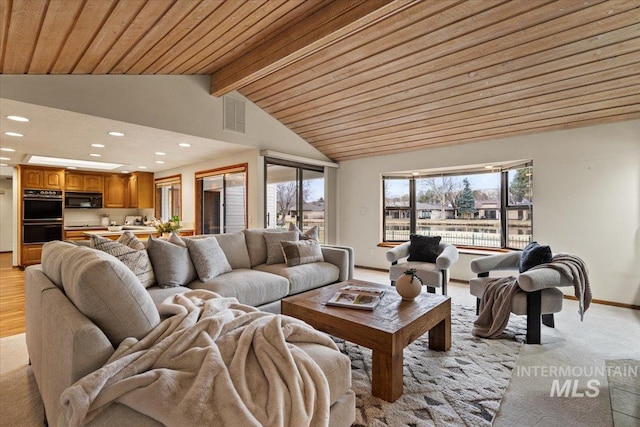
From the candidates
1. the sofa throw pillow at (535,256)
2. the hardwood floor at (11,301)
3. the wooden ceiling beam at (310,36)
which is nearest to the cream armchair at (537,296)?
the sofa throw pillow at (535,256)

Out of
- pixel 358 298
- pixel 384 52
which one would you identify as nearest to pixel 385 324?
pixel 358 298

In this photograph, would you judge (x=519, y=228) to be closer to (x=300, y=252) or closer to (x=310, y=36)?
(x=300, y=252)

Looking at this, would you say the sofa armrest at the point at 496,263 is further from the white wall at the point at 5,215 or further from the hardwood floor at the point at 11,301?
the white wall at the point at 5,215

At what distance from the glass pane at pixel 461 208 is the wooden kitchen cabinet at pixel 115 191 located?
6.88 meters

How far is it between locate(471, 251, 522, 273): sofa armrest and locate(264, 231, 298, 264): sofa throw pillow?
208 cm

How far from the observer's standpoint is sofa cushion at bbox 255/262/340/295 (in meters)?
3.18

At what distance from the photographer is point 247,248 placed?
3621mm

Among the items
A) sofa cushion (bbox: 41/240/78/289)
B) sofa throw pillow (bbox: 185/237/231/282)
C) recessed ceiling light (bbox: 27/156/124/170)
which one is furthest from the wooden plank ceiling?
recessed ceiling light (bbox: 27/156/124/170)

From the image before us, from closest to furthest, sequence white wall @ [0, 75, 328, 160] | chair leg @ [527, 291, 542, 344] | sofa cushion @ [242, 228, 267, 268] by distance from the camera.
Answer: chair leg @ [527, 291, 542, 344] < white wall @ [0, 75, 328, 160] < sofa cushion @ [242, 228, 267, 268]

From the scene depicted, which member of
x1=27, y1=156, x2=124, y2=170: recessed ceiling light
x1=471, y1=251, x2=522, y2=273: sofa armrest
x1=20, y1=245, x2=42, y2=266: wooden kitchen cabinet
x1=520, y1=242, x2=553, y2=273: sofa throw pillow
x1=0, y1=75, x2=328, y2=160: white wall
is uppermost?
x1=0, y1=75, x2=328, y2=160: white wall

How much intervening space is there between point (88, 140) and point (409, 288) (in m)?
4.60

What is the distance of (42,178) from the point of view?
6191 mm

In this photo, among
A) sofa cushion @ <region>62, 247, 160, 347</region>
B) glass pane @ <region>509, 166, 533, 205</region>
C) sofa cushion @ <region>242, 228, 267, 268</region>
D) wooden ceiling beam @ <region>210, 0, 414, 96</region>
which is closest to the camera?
sofa cushion @ <region>62, 247, 160, 347</region>

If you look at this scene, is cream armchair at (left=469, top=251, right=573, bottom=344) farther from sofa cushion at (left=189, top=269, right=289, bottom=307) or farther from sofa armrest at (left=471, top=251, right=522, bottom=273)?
sofa cushion at (left=189, top=269, right=289, bottom=307)
